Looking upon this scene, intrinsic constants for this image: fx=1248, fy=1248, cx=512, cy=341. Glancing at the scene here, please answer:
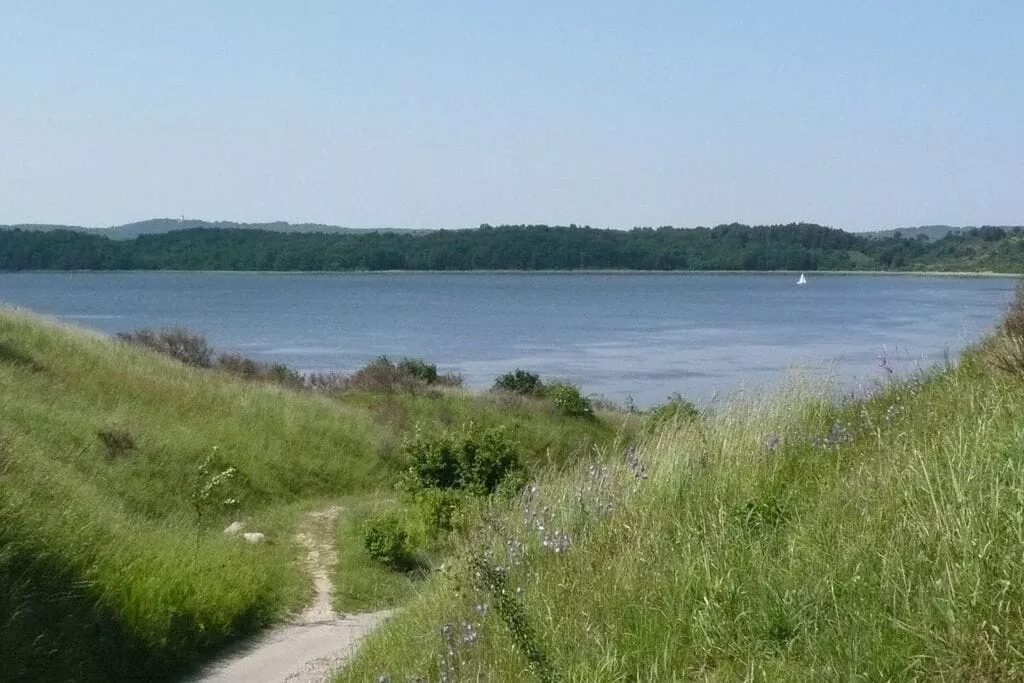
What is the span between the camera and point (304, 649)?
10289mm

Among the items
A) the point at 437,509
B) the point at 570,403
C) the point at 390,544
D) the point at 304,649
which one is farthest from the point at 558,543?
the point at 570,403

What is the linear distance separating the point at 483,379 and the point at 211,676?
45370 millimetres

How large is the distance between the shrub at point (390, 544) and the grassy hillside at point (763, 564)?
639 centimetres

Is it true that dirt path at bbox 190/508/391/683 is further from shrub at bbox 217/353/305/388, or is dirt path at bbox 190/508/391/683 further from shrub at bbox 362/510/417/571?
shrub at bbox 217/353/305/388

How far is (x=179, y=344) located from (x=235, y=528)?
21.8 m

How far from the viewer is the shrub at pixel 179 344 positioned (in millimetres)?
36250

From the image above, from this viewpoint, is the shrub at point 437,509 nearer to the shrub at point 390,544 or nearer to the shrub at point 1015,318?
the shrub at point 390,544

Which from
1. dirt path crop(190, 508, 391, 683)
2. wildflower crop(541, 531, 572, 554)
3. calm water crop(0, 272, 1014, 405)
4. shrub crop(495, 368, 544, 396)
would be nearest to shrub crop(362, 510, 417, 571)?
dirt path crop(190, 508, 391, 683)

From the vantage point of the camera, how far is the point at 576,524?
7.32 meters

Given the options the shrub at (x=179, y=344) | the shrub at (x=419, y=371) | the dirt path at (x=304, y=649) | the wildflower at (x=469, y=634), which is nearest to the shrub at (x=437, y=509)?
the dirt path at (x=304, y=649)

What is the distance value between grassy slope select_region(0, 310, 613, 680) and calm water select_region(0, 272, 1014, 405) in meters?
5.05

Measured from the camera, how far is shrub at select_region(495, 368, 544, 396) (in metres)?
38.3

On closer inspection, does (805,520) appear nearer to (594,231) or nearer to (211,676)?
(211,676)

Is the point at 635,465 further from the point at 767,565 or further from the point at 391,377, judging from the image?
the point at 391,377
